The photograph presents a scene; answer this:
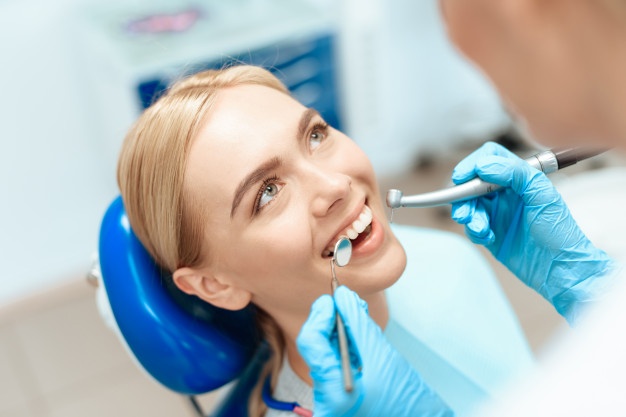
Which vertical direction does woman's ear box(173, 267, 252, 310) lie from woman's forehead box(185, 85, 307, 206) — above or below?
below

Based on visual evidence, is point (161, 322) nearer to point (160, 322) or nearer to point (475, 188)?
point (160, 322)

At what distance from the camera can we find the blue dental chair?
4.21 feet

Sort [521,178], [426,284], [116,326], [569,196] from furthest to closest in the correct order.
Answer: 1. [569,196]
2. [426,284]
3. [116,326]
4. [521,178]

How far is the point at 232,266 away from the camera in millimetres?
1216

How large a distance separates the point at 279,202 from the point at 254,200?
0.13 ft

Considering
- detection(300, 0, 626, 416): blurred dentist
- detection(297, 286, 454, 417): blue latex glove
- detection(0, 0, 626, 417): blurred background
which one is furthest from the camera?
detection(0, 0, 626, 417): blurred background

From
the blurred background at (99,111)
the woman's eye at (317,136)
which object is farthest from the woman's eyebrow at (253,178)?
the blurred background at (99,111)

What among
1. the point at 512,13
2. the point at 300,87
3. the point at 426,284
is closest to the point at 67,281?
the point at 300,87

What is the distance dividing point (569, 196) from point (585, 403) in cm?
134

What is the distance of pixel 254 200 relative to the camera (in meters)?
1.16

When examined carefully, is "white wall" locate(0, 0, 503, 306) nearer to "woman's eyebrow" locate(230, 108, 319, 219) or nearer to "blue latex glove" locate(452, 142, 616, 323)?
"woman's eyebrow" locate(230, 108, 319, 219)

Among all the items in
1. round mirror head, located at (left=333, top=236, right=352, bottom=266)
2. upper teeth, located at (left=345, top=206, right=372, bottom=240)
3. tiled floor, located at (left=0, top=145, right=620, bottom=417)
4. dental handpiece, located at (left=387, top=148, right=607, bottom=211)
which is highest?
dental handpiece, located at (left=387, top=148, right=607, bottom=211)

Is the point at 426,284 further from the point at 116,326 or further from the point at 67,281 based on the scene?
the point at 67,281

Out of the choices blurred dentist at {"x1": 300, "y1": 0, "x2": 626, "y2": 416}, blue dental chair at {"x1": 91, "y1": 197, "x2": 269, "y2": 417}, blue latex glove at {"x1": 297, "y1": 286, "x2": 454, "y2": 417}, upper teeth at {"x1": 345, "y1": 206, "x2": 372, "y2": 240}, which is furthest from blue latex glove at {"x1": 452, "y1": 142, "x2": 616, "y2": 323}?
blue dental chair at {"x1": 91, "y1": 197, "x2": 269, "y2": 417}
